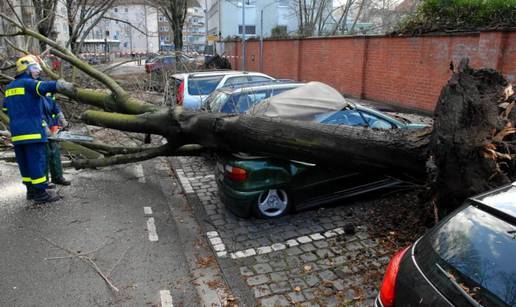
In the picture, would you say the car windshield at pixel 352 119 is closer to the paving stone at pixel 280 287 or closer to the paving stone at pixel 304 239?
the paving stone at pixel 304 239

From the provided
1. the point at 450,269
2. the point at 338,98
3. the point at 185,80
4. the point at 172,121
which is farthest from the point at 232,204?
the point at 185,80

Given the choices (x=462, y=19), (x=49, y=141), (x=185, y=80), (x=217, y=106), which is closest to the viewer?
(x=49, y=141)

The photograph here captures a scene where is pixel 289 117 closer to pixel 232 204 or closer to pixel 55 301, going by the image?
pixel 232 204

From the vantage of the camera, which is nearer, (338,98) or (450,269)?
(450,269)

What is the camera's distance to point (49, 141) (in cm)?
653

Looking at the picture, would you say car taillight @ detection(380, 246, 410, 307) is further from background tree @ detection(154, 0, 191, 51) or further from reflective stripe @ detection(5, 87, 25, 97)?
background tree @ detection(154, 0, 191, 51)

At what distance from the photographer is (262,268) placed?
13.8ft

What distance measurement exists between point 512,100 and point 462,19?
8151 millimetres

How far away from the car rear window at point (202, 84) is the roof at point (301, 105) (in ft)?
14.2

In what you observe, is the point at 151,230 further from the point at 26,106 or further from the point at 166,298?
the point at 26,106

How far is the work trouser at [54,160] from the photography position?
6.59 meters

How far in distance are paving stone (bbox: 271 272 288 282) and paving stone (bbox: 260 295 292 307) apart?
0.91 ft

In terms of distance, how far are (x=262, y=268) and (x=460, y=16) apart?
10.4 metres

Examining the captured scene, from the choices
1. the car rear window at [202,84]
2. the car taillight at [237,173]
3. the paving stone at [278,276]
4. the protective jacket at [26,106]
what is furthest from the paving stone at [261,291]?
the car rear window at [202,84]
